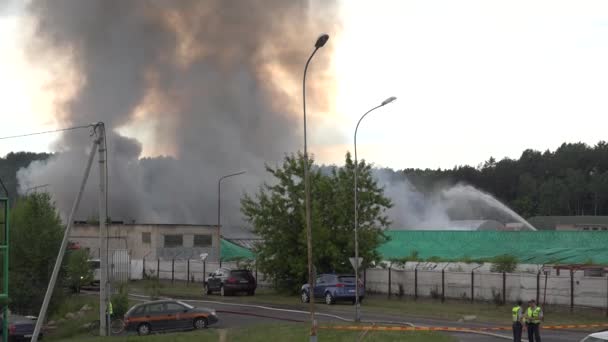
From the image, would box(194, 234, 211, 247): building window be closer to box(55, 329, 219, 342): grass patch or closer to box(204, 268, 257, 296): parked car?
box(204, 268, 257, 296): parked car

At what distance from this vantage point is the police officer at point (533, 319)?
76.3 ft

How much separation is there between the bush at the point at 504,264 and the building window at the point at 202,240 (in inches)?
1819

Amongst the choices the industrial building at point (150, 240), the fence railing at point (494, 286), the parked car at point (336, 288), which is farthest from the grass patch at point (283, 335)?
the industrial building at point (150, 240)

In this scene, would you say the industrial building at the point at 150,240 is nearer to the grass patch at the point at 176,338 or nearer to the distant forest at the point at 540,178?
the distant forest at the point at 540,178

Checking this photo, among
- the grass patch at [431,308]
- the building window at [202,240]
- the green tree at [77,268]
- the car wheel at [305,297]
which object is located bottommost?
the grass patch at [431,308]

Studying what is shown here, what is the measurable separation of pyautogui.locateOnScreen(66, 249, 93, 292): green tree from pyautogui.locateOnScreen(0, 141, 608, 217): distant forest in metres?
79.9

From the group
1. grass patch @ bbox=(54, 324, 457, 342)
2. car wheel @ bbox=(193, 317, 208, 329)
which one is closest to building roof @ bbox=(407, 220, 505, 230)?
car wheel @ bbox=(193, 317, 208, 329)

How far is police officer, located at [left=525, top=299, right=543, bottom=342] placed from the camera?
76.3 feet

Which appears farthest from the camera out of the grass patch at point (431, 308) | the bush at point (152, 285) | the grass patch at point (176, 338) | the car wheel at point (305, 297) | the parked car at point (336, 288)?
the bush at point (152, 285)

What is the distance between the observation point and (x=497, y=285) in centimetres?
4319

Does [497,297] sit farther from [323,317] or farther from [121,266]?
[121,266]

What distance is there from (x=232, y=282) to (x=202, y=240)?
33296mm

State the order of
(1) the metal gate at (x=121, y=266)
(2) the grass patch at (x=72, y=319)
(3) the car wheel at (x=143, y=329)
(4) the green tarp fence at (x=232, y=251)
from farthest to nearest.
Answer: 1. (4) the green tarp fence at (x=232, y=251)
2. (1) the metal gate at (x=121, y=266)
3. (2) the grass patch at (x=72, y=319)
4. (3) the car wheel at (x=143, y=329)

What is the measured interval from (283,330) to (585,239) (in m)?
29.9
